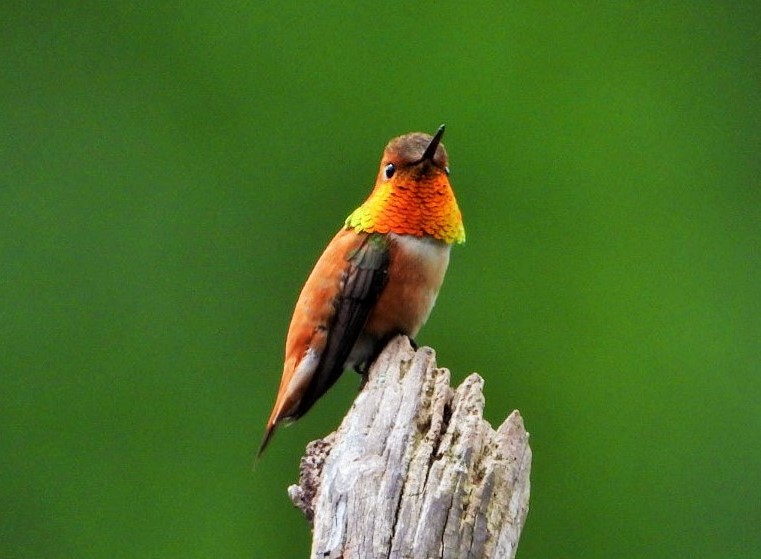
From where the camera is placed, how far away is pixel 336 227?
525 centimetres

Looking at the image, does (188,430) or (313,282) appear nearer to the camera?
(313,282)

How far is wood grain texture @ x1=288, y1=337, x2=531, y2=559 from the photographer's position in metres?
2.12

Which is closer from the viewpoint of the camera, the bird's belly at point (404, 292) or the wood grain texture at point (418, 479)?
the wood grain texture at point (418, 479)

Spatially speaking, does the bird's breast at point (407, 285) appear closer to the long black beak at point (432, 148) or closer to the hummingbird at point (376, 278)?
the hummingbird at point (376, 278)

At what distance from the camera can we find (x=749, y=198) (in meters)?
5.67

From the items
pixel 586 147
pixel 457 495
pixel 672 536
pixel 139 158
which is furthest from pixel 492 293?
pixel 457 495

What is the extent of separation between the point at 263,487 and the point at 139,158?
5.57 ft

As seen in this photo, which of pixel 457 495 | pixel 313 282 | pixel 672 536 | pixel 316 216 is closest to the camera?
pixel 457 495

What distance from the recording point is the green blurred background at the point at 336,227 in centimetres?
516

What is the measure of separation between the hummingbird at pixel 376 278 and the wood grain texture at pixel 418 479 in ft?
1.98

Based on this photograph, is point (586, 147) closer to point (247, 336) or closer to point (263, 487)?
point (247, 336)

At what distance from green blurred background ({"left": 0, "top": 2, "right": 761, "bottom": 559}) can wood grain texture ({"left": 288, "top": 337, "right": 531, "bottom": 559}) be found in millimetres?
2679

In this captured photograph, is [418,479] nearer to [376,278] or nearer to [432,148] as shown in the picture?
[376,278]

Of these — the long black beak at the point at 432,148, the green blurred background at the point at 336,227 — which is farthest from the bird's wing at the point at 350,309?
the green blurred background at the point at 336,227
